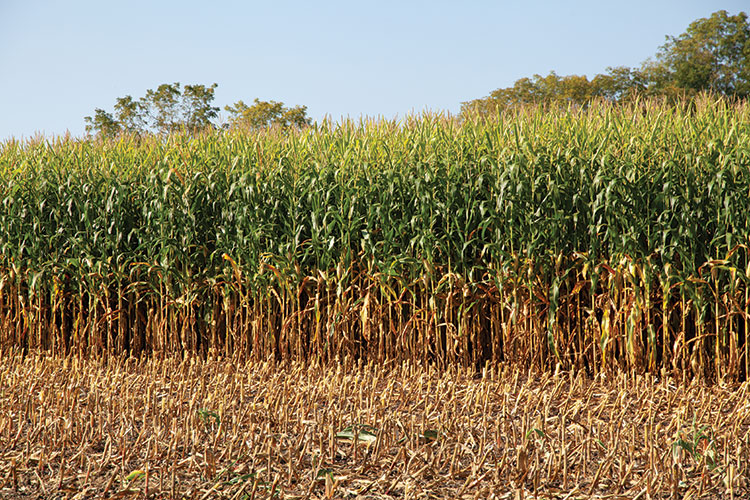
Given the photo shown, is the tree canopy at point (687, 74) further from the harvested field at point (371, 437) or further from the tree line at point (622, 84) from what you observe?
the harvested field at point (371, 437)

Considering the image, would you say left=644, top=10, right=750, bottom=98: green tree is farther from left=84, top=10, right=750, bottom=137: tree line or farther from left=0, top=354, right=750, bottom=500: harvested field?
left=0, top=354, right=750, bottom=500: harvested field

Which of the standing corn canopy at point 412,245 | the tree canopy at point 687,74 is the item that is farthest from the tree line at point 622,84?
the standing corn canopy at point 412,245

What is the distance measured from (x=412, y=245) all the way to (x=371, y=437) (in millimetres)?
2441

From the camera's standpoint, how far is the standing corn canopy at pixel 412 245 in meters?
5.71

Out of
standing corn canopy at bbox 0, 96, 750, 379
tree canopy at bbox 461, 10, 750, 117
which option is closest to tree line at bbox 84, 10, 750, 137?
tree canopy at bbox 461, 10, 750, 117

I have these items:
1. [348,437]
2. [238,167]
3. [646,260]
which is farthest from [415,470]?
[238,167]

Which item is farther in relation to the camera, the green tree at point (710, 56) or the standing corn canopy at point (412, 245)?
the green tree at point (710, 56)

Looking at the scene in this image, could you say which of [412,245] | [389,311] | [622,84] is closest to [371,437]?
[389,311]

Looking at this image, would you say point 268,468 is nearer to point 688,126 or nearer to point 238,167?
point 238,167

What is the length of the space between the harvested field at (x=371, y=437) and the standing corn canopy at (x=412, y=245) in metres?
0.56

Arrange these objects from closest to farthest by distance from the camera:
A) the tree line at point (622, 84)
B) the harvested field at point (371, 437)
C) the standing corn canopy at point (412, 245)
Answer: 1. the harvested field at point (371, 437)
2. the standing corn canopy at point (412, 245)
3. the tree line at point (622, 84)

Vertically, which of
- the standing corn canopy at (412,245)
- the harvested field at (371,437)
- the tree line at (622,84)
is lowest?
the harvested field at (371,437)

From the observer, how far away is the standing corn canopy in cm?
571

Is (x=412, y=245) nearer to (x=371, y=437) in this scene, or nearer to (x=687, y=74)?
(x=371, y=437)
